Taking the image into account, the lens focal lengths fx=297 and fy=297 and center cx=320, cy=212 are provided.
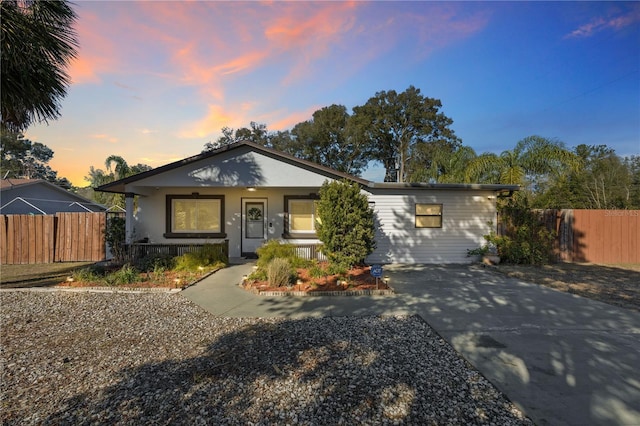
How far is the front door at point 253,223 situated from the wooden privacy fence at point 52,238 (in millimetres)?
5394

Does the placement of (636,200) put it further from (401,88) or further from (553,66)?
(401,88)

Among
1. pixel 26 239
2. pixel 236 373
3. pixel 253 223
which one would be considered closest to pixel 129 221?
pixel 253 223

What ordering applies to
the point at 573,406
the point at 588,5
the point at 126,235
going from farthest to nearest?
the point at 126,235, the point at 588,5, the point at 573,406

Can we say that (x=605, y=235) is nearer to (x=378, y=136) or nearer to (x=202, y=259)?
(x=202, y=259)

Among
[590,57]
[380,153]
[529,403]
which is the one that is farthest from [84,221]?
[380,153]

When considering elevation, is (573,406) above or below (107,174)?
below

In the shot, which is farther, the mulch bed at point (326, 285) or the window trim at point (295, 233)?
the window trim at point (295, 233)

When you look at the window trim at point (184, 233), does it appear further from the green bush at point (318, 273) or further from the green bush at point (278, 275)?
the green bush at point (278, 275)

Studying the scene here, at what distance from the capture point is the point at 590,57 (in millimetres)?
12031

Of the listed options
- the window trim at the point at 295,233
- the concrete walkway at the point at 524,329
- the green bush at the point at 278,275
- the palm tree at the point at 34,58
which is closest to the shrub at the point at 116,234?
the concrete walkway at the point at 524,329

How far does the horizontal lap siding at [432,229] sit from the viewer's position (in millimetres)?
10789

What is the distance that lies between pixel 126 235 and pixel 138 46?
6006 mm

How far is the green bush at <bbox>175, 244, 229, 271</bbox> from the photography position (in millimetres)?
8812

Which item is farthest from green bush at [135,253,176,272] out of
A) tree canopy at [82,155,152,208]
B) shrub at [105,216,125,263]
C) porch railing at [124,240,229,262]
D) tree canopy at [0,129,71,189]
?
tree canopy at [0,129,71,189]
